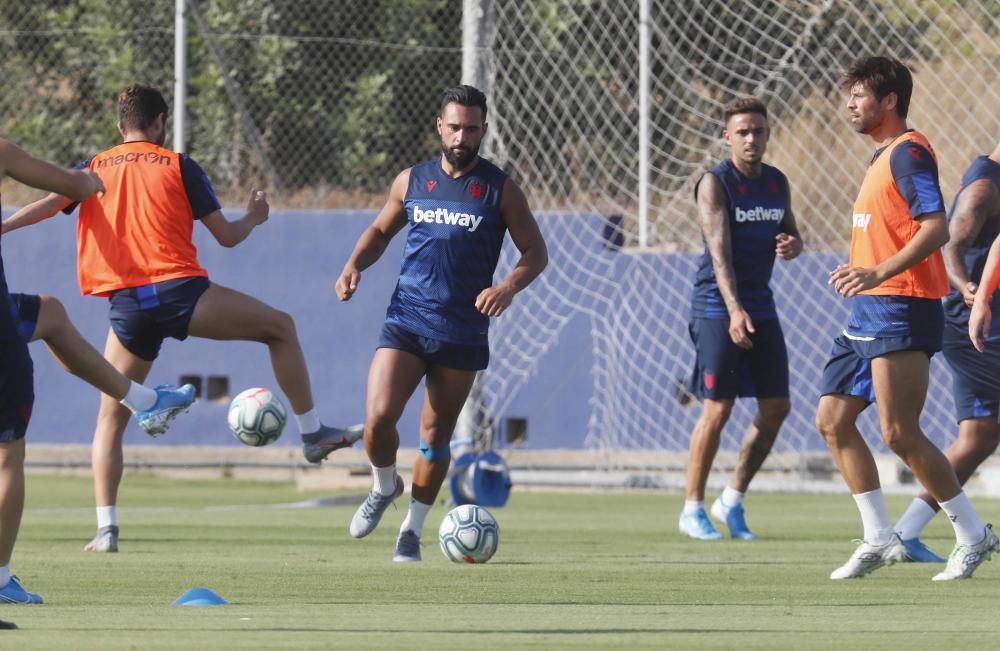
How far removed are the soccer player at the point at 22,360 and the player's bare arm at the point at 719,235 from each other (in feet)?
12.5

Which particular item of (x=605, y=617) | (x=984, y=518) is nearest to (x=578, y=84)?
Result: (x=984, y=518)

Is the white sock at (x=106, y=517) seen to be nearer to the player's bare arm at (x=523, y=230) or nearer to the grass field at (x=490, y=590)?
the grass field at (x=490, y=590)

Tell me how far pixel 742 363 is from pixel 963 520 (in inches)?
131

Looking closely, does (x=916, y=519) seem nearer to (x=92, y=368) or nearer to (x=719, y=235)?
(x=719, y=235)

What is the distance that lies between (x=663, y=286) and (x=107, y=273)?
828 centimetres

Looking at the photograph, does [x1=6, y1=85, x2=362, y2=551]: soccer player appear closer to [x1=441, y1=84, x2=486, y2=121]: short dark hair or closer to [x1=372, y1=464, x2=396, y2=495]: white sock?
[x1=372, y1=464, x2=396, y2=495]: white sock

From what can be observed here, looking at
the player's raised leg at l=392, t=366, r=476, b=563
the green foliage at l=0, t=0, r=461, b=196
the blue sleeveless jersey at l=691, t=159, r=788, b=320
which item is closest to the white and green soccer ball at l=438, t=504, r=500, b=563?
the player's raised leg at l=392, t=366, r=476, b=563

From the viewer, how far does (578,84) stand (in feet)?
60.8

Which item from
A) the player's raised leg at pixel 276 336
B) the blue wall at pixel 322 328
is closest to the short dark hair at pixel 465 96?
the player's raised leg at pixel 276 336

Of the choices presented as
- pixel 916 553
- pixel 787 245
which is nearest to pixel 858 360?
pixel 916 553

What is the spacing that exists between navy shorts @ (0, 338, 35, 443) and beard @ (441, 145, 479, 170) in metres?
2.89

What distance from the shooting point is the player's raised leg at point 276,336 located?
10445 mm

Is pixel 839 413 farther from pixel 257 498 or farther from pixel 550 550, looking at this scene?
pixel 257 498

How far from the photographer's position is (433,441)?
32.4ft
